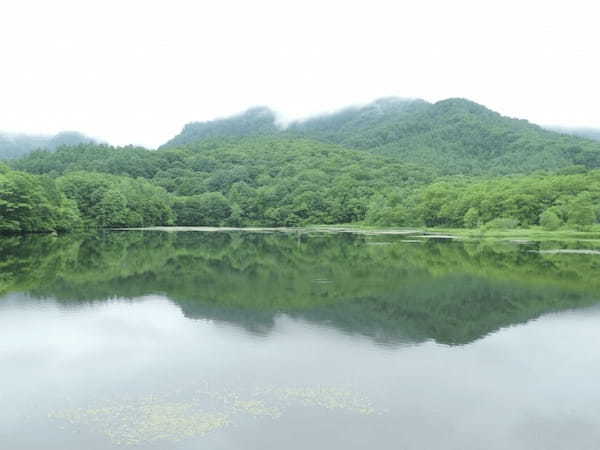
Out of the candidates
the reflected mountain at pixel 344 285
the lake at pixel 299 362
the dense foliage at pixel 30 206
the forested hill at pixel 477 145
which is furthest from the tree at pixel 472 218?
the forested hill at pixel 477 145

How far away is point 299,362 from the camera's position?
48.1 ft

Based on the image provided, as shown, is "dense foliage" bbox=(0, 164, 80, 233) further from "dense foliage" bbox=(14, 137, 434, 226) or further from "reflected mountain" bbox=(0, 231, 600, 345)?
"reflected mountain" bbox=(0, 231, 600, 345)

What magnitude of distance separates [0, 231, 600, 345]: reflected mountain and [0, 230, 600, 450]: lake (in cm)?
17

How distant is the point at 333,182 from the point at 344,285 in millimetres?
108688

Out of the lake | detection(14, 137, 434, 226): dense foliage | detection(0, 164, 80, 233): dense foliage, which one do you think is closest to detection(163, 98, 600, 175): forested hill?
detection(14, 137, 434, 226): dense foliage

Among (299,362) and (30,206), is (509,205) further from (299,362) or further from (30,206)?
(299,362)

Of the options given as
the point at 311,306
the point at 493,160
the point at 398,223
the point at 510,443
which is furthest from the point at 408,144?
the point at 510,443

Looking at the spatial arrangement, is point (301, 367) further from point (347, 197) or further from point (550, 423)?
point (347, 197)

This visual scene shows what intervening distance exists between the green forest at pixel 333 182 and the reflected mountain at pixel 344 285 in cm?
3726

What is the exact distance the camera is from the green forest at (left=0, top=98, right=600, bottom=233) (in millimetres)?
78688

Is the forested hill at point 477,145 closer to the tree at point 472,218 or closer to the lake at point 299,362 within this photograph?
the tree at point 472,218

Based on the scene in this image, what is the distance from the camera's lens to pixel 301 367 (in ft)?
46.6

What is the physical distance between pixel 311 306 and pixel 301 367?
8.01m

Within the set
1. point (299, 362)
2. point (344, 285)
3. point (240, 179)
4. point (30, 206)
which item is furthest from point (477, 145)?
point (299, 362)
